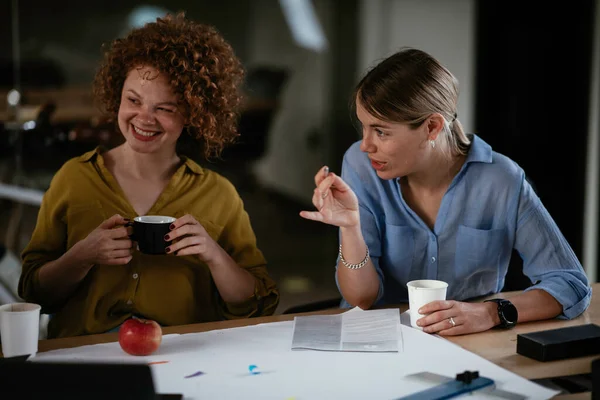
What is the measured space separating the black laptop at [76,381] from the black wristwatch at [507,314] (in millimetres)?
1001

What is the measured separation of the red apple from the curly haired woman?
1.07 ft

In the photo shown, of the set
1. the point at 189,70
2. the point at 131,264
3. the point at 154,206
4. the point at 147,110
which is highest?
the point at 189,70

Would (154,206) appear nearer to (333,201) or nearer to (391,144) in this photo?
(333,201)

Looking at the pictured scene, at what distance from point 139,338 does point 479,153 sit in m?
1.04

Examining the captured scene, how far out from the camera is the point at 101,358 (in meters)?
1.49

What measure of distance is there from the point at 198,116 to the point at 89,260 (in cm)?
48

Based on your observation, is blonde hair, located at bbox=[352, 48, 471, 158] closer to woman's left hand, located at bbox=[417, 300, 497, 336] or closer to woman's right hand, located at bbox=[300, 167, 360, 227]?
woman's right hand, located at bbox=[300, 167, 360, 227]

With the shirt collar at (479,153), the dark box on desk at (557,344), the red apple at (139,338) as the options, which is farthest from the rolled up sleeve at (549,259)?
the red apple at (139,338)

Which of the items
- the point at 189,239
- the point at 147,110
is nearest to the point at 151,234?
the point at 189,239

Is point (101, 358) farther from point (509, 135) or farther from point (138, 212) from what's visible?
point (509, 135)

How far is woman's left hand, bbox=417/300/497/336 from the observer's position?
1663mm

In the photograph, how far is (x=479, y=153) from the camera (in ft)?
6.71

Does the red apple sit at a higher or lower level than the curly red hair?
lower

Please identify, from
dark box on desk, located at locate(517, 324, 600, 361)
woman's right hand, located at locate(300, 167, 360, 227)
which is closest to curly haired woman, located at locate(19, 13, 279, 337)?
Answer: woman's right hand, located at locate(300, 167, 360, 227)
